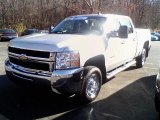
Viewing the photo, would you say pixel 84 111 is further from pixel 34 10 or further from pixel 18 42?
pixel 34 10

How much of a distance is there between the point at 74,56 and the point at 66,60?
19 centimetres

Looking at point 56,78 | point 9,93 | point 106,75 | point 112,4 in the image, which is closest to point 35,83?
point 56,78

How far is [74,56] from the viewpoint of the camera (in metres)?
4.98

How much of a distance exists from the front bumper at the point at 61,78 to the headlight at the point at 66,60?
0.10 metres

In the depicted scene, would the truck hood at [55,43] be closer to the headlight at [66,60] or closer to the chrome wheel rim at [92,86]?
the headlight at [66,60]

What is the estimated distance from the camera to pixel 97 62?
19.4 feet

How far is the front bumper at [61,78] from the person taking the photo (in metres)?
4.84

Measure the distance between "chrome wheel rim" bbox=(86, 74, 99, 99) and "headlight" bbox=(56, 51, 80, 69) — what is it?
0.69m

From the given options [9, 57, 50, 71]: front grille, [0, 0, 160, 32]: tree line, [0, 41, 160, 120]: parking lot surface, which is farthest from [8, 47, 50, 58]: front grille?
[0, 0, 160, 32]: tree line

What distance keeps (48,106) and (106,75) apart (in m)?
1.66

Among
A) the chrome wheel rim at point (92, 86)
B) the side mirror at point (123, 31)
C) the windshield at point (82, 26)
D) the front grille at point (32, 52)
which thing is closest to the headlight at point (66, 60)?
the front grille at point (32, 52)

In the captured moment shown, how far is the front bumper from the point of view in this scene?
484cm

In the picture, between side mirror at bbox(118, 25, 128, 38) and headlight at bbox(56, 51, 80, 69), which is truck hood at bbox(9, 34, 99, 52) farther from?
side mirror at bbox(118, 25, 128, 38)

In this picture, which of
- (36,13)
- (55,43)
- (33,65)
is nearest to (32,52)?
(33,65)
